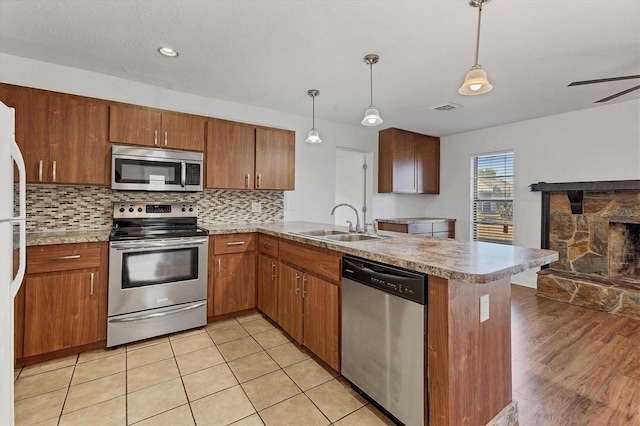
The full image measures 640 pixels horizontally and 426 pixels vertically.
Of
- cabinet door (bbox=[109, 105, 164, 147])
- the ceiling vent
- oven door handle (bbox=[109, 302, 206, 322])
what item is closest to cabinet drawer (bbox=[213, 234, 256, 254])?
oven door handle (bbox=[109, 302, 206, 322])

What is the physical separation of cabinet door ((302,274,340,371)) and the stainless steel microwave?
1674 millimetres

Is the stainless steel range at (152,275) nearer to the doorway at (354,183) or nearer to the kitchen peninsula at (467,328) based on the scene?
the kitchen peninsula at (467,328)

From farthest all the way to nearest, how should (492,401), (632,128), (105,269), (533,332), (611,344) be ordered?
(632,128) → (533,332) → (611,344) → (105,269) → (492,401)

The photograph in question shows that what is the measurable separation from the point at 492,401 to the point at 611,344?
198 cm

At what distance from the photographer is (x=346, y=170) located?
5.57 meters

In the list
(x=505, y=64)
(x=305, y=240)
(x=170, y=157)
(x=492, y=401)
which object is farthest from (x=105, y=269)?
(x=505, y=64)

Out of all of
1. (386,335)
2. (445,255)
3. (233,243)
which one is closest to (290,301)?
(233,243)

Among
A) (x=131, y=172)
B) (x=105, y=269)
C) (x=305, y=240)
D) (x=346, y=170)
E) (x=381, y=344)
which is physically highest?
(x=346, y=170)

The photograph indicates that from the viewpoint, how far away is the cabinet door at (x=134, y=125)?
2.74 metres

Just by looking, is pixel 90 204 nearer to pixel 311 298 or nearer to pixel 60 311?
pixel 60 311

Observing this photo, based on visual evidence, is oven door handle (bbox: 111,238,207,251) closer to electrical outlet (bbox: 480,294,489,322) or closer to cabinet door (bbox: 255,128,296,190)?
cabinet door (bbox: 255,128,296,190)

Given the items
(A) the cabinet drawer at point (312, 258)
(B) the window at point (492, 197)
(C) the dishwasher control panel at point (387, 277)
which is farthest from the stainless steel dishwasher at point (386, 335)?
(B) the window at point (492, 197)

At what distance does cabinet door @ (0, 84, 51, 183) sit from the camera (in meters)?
2.36

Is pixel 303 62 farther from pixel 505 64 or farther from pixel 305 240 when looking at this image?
pixel 505 64
